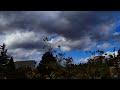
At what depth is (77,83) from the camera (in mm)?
1874
